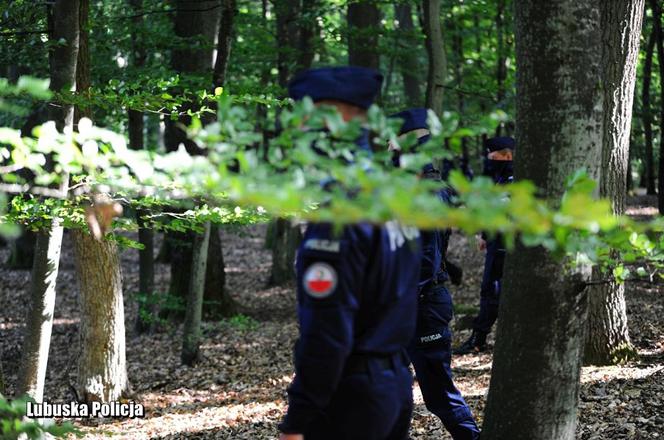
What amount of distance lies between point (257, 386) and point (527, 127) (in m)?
5.68

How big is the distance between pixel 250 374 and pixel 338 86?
22.9 feet

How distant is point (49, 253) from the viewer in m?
5.64

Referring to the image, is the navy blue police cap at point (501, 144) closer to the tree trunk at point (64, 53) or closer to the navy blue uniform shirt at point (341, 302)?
the tree trunk at point (64, 53)

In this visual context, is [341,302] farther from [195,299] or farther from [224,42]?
[195,299]

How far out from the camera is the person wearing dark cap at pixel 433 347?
486 cm

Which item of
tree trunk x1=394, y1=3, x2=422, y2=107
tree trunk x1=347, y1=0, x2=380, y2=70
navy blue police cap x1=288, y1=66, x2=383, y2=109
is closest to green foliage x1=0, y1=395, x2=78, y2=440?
navy blue police cap x1=288, y1=66, x2=383, y2=109

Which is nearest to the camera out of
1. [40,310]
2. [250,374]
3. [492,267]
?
[40,310]

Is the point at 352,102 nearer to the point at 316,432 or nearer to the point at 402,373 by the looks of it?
the point at 402,373

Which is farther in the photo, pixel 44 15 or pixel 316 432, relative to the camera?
pixel 44 15

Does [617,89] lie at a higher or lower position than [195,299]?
higher

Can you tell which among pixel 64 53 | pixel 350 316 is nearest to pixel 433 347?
pixel 350 316

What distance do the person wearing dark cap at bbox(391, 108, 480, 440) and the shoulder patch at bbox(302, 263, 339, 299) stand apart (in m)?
2.19

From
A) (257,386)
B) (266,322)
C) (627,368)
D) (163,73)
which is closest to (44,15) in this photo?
(163,73)

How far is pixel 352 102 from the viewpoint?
2.83m
